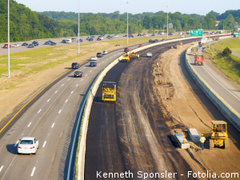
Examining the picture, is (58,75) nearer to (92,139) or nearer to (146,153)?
(92,139)

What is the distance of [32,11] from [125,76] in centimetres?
12395

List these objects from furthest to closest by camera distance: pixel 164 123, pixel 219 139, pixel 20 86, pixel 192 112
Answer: pixel 20 86
pixel 192 112
pixel 164 123
pixel 219 139

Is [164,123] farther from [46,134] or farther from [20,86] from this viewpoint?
[20,86]

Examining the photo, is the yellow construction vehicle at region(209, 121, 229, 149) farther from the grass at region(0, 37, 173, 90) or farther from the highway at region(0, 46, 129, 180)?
the grass at region(0, 37, 173, 90)

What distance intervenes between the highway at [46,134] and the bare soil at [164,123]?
5.97 metres

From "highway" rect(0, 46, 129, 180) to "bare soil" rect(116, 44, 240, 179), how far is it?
5966mm

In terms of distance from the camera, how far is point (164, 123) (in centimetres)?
4006

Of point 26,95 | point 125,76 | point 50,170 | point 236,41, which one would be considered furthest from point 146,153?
point 236,41

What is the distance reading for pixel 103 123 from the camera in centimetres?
3891

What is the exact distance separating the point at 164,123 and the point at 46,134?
46.9 feet

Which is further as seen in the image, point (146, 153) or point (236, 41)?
point (236, 41)

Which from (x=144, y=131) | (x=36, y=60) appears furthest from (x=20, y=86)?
(x=36, y=60)

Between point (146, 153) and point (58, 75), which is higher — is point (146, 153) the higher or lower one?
the lower one

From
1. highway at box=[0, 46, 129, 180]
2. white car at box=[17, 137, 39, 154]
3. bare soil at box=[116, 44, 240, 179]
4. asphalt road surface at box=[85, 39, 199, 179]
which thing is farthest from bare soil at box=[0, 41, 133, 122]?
bare soil at box=[116, 44, 240, 179]
